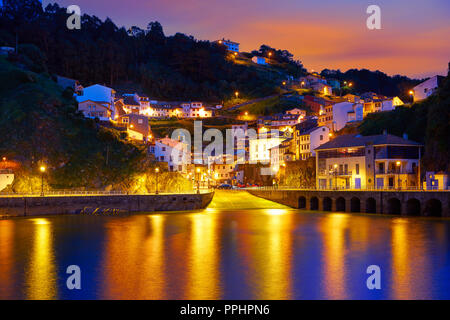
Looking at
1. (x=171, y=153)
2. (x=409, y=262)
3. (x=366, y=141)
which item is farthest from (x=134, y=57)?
(x=409, y=262)

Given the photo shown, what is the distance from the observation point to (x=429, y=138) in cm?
5394

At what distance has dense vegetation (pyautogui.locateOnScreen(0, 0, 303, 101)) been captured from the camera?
4737 inches

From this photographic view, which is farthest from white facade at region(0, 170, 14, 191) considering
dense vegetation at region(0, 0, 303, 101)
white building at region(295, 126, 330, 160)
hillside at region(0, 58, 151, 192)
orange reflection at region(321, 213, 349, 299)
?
dense vegetation at region(0, 0, 303, 101)

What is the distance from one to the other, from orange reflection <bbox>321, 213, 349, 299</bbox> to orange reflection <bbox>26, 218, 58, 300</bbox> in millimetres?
14690

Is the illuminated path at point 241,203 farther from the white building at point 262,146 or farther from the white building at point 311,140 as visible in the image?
the white building at point 262,146

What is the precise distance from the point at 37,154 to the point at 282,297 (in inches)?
1909

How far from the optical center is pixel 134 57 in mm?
148500

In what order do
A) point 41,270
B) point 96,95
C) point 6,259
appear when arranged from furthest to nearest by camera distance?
point 96,95
point 6,259
point 41,270

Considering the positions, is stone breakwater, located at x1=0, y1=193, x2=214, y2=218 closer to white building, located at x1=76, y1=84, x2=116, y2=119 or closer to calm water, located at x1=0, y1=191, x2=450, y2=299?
calm water, located at x1=0, y1=191, x2=450, y2=299

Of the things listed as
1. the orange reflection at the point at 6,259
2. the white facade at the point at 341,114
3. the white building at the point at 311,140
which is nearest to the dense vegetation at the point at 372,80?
the white facade at the point at 341,114

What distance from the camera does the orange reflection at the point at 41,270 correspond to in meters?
21.9

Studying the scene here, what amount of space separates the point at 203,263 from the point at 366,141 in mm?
38150

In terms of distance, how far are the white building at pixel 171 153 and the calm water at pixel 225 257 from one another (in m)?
25.1

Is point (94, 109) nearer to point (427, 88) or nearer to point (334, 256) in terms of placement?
point (334, 256)
